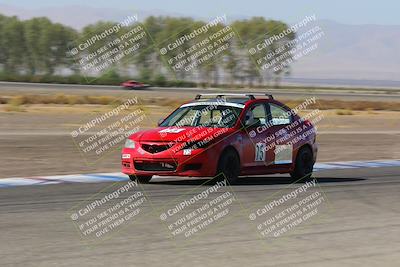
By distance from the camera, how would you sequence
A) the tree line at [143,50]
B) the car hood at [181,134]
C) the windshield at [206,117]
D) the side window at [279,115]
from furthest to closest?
the tree line at [143,50] → the side window at [279,115] → the windshield at [206,117] → the car hood at [181,134]

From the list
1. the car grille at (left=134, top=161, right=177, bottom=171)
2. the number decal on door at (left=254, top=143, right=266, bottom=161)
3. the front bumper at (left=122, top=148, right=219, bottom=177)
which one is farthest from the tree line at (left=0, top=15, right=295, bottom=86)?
the front bumper at (left=122, top=148, right=219, bottom=177)

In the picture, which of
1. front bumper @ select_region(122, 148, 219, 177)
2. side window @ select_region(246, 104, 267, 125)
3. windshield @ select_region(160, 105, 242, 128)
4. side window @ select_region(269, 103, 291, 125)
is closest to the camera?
front bumper @ select_region(122, 148, 219, 177)

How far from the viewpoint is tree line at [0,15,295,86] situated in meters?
113

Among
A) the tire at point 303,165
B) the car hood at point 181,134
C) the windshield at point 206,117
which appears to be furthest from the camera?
the tire at point 303,165

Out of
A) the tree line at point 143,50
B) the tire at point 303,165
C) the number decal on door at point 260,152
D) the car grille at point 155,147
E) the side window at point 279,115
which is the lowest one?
the tire at point 303,165

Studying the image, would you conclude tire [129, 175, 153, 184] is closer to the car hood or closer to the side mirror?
the car hood

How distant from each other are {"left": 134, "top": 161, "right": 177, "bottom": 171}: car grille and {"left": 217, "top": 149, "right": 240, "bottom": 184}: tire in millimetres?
740

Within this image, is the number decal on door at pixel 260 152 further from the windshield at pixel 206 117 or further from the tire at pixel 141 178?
the tire at pixel 141 178

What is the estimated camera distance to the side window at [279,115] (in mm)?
13951

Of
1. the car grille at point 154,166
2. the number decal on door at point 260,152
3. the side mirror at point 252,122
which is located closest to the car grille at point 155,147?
the car grille at point 154,166

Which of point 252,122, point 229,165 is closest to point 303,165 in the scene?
point 252,122

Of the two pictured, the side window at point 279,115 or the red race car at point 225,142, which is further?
the side window at point 279,115

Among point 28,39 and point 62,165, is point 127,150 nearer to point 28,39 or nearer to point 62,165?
point 62,165

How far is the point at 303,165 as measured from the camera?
570 inches
